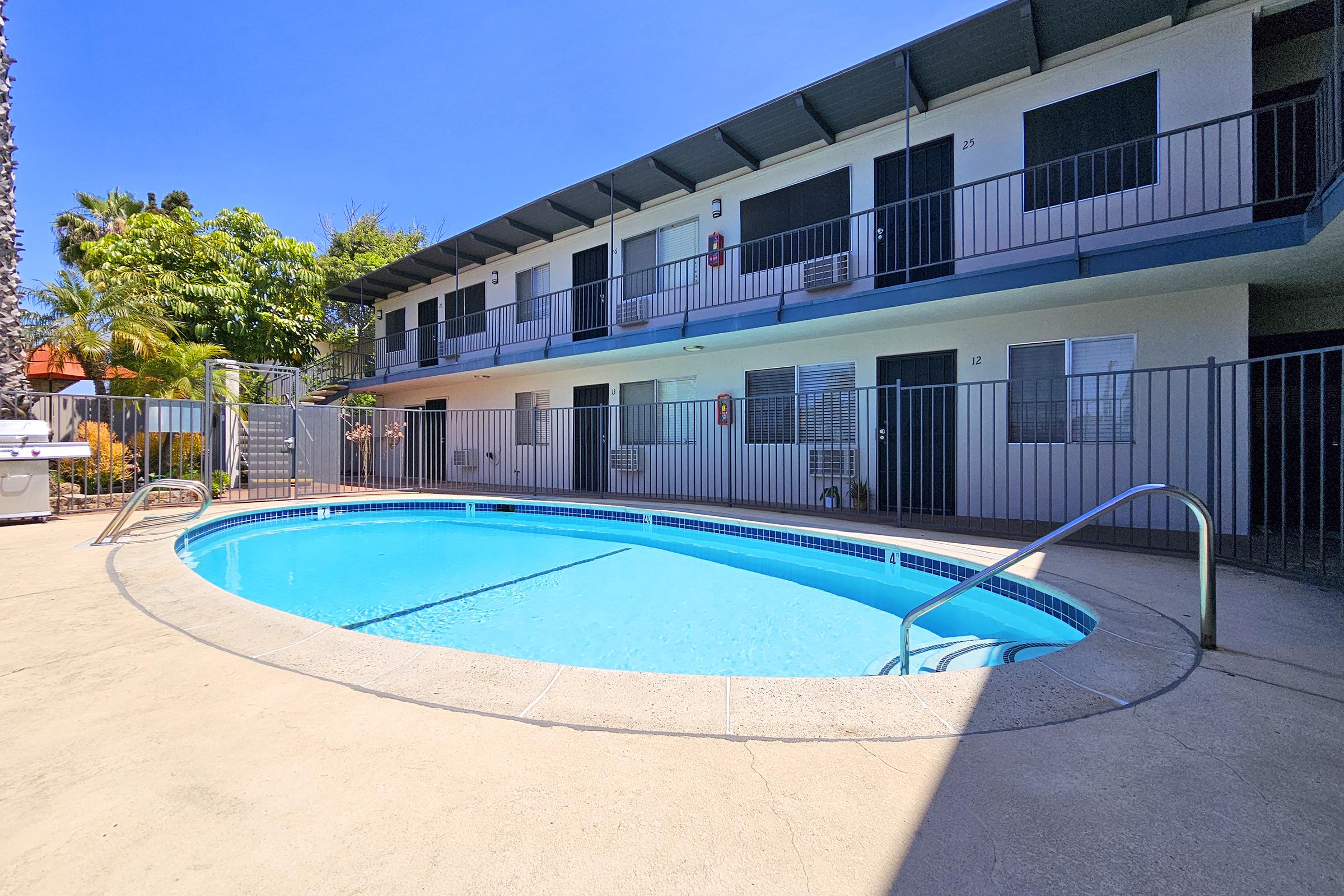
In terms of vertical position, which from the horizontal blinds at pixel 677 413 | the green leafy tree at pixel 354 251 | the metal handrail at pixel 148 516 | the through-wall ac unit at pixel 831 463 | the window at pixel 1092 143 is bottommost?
the metal handrail at pixel 148 516

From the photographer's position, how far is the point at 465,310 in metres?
15.9

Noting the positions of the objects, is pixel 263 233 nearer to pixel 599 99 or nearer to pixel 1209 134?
pixel 599 99

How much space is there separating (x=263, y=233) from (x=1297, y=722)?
906 inches

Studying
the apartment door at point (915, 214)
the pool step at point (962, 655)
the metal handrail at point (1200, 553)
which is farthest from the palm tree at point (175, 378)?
the metal handrail at point (1200, 553)

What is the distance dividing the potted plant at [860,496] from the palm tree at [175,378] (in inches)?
476

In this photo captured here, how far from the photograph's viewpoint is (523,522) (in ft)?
31.6

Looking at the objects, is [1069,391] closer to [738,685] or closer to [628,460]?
[738,685]

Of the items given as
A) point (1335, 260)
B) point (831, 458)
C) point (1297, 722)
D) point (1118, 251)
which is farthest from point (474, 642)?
point (1335, 260)

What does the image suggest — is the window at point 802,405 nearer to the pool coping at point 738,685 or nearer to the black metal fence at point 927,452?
the black metal fence at point 927,452

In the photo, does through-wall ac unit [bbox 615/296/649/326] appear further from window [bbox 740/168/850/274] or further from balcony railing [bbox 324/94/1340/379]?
window [bbox 740/168/850/274]

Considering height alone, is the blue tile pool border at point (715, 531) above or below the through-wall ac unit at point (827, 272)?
below

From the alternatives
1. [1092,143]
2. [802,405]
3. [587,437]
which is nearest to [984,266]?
[1092,143]

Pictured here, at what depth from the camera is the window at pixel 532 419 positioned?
13.8 m

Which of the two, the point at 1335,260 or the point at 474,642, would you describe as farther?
the point at 1335,260
